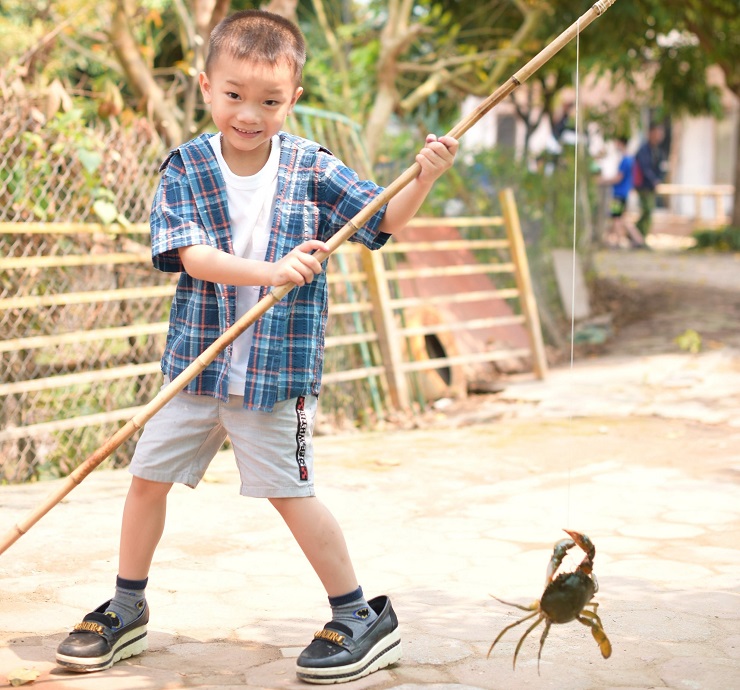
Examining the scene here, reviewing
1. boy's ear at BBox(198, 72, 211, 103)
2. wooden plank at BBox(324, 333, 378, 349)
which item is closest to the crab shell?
boy's ear at BBox(198, 72, 211, 103)

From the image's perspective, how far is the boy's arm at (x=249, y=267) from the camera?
241 cm

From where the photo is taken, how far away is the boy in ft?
8.50

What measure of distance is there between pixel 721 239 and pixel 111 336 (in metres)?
13.8

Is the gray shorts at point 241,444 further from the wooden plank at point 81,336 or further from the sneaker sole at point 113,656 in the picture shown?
the wooden plank at point 81,336

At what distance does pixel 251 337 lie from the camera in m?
→ 2.68

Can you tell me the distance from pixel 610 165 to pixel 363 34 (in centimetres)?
1721

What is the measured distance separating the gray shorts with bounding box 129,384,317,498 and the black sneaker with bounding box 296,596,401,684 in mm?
366

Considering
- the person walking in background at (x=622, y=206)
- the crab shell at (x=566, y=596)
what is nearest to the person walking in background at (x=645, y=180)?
the person walking in background at (x=622, y=206)

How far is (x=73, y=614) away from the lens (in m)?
3.10

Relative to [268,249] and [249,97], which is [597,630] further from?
[249,97]

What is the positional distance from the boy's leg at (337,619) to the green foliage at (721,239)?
606 inches

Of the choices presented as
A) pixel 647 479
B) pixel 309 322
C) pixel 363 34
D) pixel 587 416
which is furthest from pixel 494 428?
Answer: pixel 363 34

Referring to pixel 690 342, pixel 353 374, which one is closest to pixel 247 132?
pixel 353 374

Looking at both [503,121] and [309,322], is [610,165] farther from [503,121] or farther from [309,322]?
[309,322]
